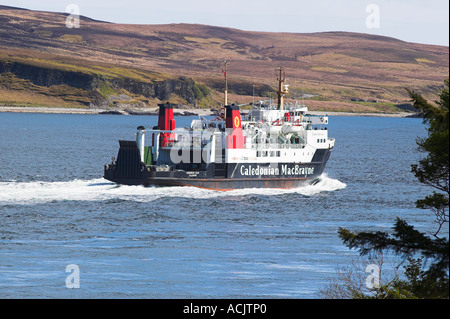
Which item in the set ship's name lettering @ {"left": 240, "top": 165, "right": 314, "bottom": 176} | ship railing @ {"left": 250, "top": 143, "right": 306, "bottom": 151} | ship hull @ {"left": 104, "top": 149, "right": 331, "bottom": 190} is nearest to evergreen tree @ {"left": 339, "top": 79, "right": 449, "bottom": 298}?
ship hull @ {"left": 104, "top": 149, "right": 331, "bottom": 190}

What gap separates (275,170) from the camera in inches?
2539

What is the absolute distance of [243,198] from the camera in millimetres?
59719

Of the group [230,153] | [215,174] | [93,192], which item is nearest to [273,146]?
[230,153]

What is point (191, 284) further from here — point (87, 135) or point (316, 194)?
point (87, 135)

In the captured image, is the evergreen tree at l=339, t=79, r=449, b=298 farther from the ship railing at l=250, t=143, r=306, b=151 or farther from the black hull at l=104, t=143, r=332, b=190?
the ship railing at l=250, t=143, r=306, b=151

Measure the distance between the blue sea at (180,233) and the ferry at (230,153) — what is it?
1.12 metres

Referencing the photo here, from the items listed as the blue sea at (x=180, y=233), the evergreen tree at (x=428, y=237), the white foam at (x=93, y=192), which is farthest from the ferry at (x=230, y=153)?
the evergreen tree at (x=428, y=237)

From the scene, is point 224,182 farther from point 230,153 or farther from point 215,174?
point 230,153

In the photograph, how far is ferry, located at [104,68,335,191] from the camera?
60.1m

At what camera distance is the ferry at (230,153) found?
197 feet

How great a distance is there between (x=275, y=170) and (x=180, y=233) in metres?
21.2

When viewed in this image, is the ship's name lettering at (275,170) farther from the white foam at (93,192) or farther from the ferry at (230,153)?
the white foam at (93,192)

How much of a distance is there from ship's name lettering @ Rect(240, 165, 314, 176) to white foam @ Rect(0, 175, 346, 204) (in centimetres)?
147

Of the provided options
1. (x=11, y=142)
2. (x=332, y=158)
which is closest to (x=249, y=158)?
(x=332, y=158)
